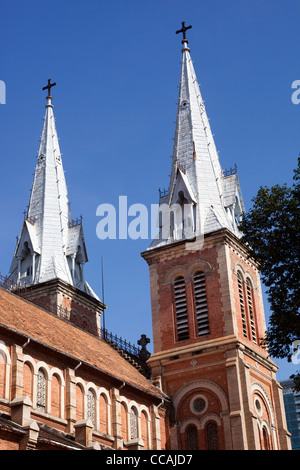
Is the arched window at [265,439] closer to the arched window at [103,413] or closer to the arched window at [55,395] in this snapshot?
the arched window at [103,413]

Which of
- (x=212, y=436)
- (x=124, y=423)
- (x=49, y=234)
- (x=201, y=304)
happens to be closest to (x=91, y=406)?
(x=124, y=423)

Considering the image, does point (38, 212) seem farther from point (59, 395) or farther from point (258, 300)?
point (59, 395)

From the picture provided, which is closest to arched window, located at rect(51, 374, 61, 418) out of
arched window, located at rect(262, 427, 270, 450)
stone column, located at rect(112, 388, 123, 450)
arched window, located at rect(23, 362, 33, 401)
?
arched window, located at rect(23, 362, 33, 401)

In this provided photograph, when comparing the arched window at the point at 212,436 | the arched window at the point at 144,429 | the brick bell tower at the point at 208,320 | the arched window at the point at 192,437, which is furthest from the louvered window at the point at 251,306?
the arched window at the point at 144,429

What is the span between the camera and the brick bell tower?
4394cm

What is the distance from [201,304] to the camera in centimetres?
4734

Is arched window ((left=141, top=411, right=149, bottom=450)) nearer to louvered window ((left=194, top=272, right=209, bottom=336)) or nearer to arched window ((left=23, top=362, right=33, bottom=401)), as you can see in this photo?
louvered window ((left=194, top=272, right=209, bottom=336))

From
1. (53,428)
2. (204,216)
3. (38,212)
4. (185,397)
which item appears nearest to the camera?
(53,428)

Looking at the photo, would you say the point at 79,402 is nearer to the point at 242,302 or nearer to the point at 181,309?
the point at 181,309

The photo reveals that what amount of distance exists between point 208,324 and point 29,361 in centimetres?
1475

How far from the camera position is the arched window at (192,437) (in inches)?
1735
